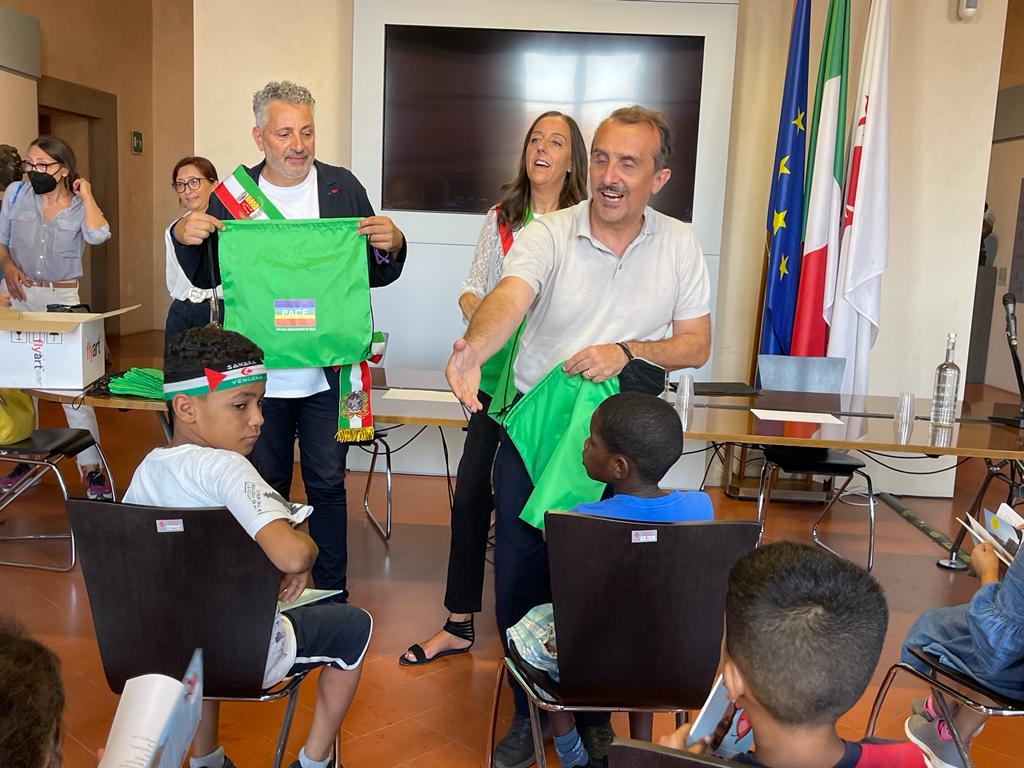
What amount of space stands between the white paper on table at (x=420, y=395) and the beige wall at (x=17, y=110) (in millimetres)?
5129

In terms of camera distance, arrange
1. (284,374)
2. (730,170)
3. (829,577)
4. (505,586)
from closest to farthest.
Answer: (829,577)
(505,586)
(284,374)
(730,170)

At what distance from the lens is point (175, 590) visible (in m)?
1.76

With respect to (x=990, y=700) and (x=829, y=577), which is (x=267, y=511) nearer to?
(x=829, y=577)

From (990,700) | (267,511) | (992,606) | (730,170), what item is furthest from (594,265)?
(730,170)

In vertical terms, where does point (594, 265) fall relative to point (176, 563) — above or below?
above

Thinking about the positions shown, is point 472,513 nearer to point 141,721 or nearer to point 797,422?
point 797,422

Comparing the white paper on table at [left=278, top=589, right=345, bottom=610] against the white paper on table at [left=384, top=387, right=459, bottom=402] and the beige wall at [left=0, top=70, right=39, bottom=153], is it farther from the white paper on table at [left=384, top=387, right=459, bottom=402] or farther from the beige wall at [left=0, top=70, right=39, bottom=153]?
the beige wall at [left=0, top=70, right=39, bottom=153]

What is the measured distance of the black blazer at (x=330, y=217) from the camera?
2.84 metres

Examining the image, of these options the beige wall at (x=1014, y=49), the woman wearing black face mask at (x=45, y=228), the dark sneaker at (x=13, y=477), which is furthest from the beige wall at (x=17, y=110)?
the beige wall at (x=1014, y=49)

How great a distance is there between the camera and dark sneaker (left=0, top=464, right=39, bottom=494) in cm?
456

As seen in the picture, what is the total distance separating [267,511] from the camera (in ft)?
5.82

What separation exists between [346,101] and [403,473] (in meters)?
2.16

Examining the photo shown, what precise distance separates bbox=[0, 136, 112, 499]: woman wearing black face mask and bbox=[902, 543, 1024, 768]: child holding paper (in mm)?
4337

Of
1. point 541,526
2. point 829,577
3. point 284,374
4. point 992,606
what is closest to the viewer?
point 829,577
